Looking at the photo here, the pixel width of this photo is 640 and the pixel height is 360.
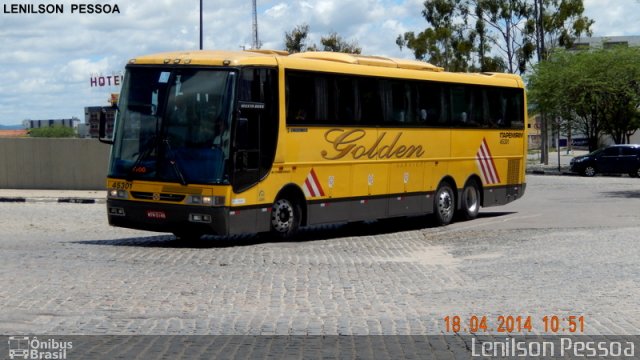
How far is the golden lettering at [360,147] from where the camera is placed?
20500 mm

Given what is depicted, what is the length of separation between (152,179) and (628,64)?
45.6m

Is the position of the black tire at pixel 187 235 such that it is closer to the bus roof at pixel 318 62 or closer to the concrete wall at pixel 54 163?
the bus roof at pixel 318 62

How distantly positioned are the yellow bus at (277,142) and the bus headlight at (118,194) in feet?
0.06

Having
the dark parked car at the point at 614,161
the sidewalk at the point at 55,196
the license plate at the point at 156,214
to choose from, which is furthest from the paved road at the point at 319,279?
the dark parked car at the point at 614,161

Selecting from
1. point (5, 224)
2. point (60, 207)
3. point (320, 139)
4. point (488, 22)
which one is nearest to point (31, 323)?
point (320, 139)

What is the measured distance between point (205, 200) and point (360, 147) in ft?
14.8

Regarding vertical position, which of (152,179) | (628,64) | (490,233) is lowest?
(490,233)

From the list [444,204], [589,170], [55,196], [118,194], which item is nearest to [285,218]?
[118,194]

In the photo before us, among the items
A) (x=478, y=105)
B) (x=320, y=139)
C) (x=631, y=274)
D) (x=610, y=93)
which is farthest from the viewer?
(x=610, y=93)

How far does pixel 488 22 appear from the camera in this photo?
3029 inches

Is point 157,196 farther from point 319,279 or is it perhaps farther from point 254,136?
point 319,279

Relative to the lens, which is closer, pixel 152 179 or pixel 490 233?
pixel 152 179

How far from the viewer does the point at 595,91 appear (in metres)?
59.1

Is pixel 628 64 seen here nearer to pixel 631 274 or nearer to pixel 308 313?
pixel 631 274
